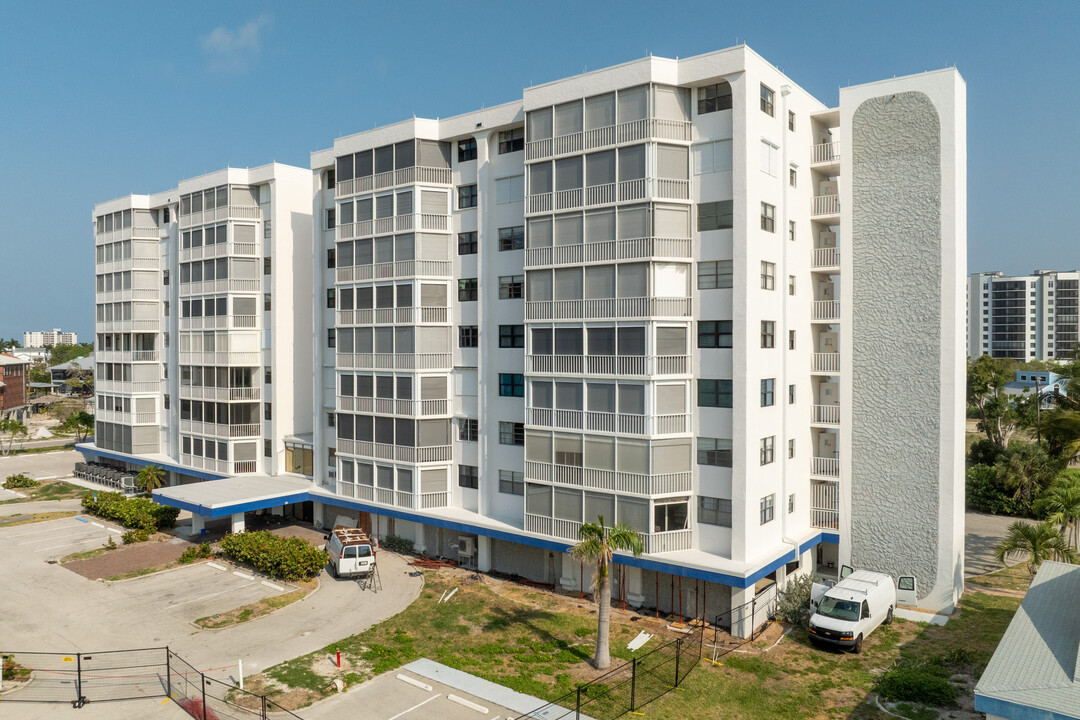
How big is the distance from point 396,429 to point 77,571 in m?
17.0

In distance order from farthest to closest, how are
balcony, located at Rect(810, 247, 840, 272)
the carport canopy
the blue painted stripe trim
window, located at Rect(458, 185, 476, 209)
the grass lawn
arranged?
the carport canopy
window, located at Rect(458, 185, 476, 209)
balcony, located at Rect(810, 247, 840, 272)
the grass lawn
the blue painted stripe trim

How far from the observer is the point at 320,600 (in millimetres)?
29297

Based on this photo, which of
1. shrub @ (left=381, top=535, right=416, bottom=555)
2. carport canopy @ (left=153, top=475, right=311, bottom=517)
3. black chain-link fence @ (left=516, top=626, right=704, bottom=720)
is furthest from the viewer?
carport canopy @ (left=153, top=475, right=311, bottom=517)

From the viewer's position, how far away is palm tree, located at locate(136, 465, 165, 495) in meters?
47.0

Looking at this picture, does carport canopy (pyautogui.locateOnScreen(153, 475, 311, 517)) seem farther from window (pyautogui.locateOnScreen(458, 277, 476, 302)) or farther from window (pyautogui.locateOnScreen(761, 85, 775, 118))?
window (pyautogui.locateOnScreen(761, 85, 775, 118))

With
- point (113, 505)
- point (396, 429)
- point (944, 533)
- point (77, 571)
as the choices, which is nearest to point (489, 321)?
point (396, 429)

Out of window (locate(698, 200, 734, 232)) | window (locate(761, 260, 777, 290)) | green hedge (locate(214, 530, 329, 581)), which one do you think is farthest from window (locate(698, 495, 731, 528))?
green hedge (locate(214, 530, 329, 581))

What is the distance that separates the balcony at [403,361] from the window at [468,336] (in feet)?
2.88

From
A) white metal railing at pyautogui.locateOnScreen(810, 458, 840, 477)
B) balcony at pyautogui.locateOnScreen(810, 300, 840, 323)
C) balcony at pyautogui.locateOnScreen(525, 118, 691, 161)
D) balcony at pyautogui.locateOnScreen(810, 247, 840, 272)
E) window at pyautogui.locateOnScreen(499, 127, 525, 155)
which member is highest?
window at pyautogui.locateOnScreen(499, 127, 525, 155)

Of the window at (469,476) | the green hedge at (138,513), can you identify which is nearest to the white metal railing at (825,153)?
the window at (469,476)

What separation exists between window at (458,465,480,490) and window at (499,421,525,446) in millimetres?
2476

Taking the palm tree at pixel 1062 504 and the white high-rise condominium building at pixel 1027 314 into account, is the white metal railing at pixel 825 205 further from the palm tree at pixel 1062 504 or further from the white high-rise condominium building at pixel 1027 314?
the white high-rise condominium building at pixel 1027 314

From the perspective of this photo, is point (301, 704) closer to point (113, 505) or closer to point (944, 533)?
point (944, 533)

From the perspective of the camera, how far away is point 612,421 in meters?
27.9
